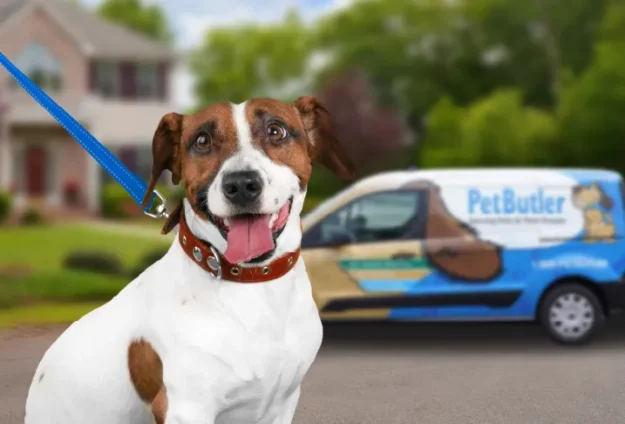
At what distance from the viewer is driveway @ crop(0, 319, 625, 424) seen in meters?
7.05

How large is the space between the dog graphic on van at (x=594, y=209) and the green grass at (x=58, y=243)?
1184cm

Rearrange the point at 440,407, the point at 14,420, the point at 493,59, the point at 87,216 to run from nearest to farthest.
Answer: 1. the point at 14,420
2. the point at 440,407
3. the point at 87,216
4. the point at 493,59

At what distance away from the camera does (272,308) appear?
319cm

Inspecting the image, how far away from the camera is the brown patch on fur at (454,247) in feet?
32.9

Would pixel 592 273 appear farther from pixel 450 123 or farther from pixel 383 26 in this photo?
pixel 383 26

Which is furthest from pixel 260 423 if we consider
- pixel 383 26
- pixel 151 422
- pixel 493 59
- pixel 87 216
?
pixel 383 26

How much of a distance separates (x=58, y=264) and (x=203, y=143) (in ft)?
59.6

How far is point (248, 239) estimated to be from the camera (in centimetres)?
311

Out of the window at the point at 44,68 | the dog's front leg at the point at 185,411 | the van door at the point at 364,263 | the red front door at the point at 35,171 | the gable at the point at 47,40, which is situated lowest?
the red front door at the point at 35,171

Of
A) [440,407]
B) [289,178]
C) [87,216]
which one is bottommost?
[87,216]

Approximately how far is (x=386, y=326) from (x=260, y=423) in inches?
333

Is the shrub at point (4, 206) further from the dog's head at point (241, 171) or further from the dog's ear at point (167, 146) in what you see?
the dog's head at point (241, 171)

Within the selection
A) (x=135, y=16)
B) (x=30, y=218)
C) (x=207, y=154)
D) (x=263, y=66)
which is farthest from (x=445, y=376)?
(x=135, y=16)

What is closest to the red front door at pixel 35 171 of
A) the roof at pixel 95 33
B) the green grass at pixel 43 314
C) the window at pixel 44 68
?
the window at pixel 44 68
